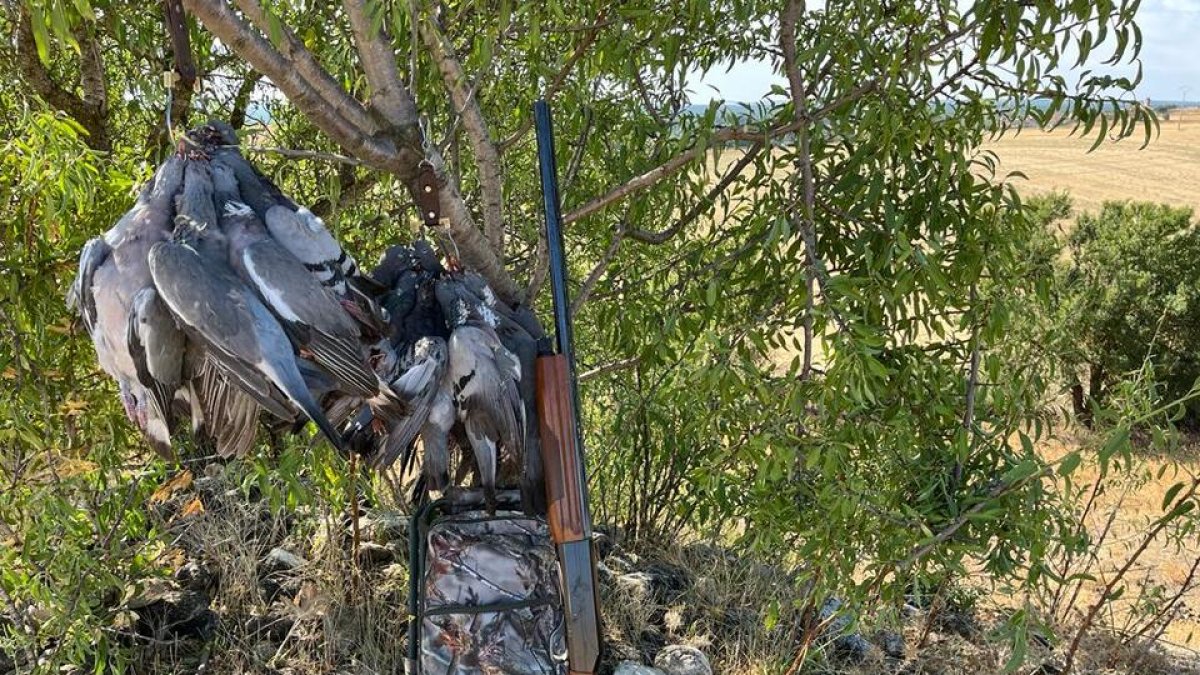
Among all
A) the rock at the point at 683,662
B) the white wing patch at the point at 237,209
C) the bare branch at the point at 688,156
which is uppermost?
the bare branch at the point at 688,156

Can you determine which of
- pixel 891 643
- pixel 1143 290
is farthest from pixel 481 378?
pixel 1143 290

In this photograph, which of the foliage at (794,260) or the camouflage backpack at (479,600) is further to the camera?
the foliage at (794,260)

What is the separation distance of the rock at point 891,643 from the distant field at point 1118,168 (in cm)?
1121

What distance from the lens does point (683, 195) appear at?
200 centimetres

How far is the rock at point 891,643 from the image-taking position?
2.98 meters

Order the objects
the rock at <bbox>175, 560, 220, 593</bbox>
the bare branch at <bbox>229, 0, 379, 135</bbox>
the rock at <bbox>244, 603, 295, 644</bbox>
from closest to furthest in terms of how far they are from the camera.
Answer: the bare branch at <bbox>229, 0, 379, 135</bbox>, the rock at <bbox>244, 603, 295, 644</bbox>, the rock at <bbox>175, 560, 220, 593</bbox>

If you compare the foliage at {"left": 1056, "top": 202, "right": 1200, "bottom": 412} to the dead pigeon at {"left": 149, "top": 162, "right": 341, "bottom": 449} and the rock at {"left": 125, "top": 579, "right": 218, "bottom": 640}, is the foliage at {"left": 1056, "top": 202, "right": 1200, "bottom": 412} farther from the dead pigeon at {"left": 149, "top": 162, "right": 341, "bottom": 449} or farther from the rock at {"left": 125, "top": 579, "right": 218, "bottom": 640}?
the dead pigeon at {"left": 149, "top": 162, "right": 341, "bottom": 449}

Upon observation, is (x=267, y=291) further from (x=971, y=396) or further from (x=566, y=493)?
(x=971, y=396)

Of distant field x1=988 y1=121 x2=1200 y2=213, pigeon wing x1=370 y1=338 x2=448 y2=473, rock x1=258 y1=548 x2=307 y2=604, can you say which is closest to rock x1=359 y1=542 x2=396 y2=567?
rock x1=258 y1=548 x2=307 y2=604

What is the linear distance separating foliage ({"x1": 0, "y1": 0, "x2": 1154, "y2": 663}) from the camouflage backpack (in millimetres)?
460

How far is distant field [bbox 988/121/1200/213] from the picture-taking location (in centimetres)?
1480

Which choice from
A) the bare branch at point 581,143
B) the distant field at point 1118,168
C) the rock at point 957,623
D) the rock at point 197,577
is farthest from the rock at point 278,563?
the distant field at point 1118,168

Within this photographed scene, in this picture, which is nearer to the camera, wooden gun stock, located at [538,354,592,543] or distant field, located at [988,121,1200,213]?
wooden gun stock, located at [538,354,592,543]

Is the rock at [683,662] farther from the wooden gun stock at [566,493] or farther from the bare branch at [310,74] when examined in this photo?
the bare branch at [310,74]
